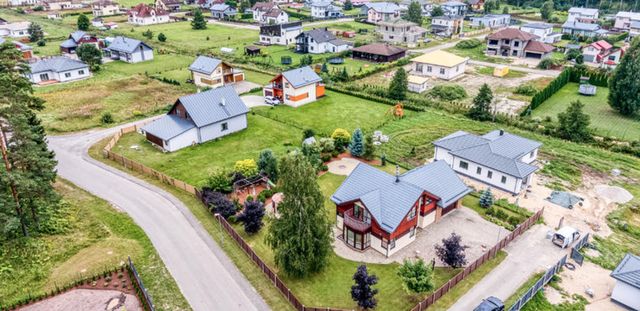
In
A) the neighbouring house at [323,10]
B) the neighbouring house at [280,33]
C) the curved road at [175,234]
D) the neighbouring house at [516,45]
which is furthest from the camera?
the neighbouring house at [323,10]

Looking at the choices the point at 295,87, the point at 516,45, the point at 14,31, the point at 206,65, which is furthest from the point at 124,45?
the point at 516,45

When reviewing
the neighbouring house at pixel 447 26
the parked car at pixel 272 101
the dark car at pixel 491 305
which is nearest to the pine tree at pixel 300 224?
the dark car at pixel 491 305

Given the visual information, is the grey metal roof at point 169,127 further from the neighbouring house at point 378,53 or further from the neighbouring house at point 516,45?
the neighbouring house at point 516,45

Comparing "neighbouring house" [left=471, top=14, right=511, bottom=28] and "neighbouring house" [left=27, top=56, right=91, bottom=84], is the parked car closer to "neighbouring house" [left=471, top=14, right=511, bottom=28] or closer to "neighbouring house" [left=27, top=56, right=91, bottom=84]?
"neighbouring house" [left=27, top=56, right=91, bottom=84]

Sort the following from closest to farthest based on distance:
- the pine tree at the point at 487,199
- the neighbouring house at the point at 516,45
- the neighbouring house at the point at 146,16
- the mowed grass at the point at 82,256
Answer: the mowed grass at the point at 82,256 < the pine tree at the point at 487,199 < the neighbouring house at the point at 516,45 < the neighbouring house at the point at 146,16

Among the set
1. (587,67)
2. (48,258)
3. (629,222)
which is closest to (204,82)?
(48,258)

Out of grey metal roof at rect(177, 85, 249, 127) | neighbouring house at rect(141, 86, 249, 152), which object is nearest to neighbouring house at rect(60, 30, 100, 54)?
neighbouring house at rect(141, 86, 249, 152)
